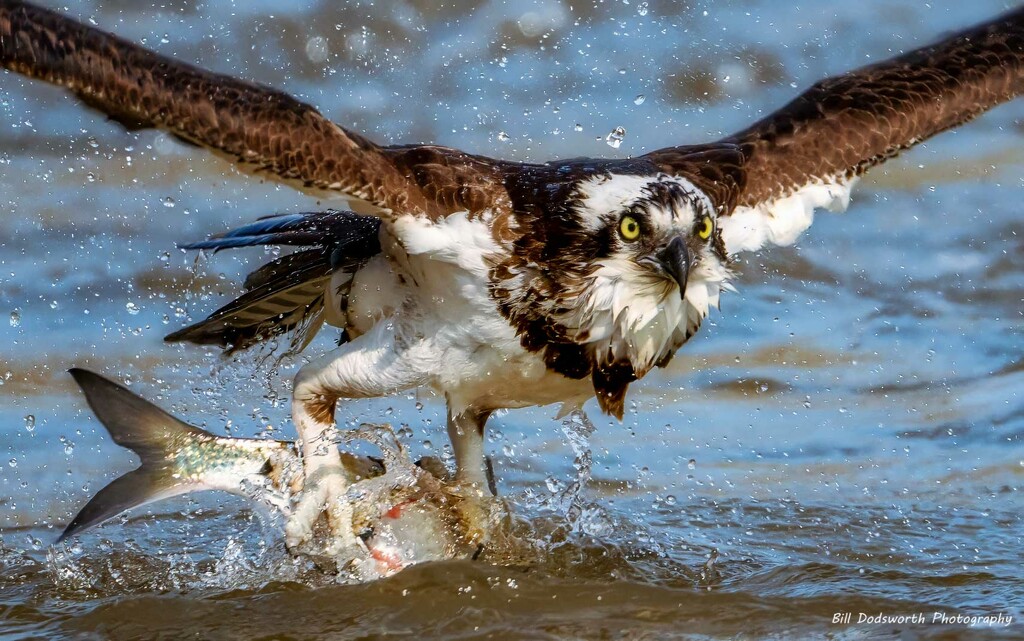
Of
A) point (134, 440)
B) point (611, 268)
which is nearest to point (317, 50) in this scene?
point (134, 440)

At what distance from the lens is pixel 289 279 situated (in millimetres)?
6184

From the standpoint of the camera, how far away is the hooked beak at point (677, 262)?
16.5 feet

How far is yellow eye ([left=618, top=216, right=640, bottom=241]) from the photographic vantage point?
5176 mm

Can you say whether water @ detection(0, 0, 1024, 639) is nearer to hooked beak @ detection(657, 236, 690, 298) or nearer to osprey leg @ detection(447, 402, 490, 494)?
osprey leg @ detection(447, 402, 490, 494)

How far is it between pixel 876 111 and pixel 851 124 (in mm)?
162

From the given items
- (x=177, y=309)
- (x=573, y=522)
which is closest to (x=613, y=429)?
(x=573, y=522)

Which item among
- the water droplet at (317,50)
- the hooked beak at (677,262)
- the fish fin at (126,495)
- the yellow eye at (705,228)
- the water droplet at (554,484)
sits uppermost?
the water droplet at (317,50)

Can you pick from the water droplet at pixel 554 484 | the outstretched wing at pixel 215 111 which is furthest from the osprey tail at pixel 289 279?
the water droplet at pixel 554 484

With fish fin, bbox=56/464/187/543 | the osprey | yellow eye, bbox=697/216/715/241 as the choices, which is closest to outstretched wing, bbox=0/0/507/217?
the osprey

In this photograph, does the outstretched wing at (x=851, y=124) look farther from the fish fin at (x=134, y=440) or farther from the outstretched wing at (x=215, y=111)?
the fish fin at (x=134, y=440)

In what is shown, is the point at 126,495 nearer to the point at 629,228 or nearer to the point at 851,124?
the point at 629,228

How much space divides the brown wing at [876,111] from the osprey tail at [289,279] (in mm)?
1432

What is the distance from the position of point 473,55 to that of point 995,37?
5311 mm

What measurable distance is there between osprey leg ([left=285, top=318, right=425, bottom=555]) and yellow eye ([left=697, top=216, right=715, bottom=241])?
1226 mm
